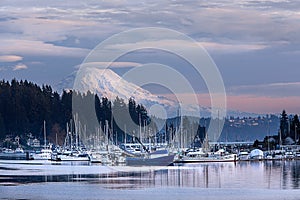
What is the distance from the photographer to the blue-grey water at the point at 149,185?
6384cm

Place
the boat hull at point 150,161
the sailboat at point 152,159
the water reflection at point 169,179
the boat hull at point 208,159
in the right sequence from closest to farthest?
the water reflection at point 169,179 → the boat hull at point 150,161 → the sailboat at point 152,159 → the boat hull at point 208,159

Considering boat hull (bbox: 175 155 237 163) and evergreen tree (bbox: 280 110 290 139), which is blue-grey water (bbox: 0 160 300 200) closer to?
boat hull (bbox: 175 155 237 163)

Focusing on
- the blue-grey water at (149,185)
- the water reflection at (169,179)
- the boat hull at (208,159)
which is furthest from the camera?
the boat hull at (208,159)

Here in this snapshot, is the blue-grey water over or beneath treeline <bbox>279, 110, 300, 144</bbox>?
beneath

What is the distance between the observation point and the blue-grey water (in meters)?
63.8

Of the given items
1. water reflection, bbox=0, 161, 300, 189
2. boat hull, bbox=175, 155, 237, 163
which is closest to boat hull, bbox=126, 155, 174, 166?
water reflection, bbox=0, 161, 300, 189

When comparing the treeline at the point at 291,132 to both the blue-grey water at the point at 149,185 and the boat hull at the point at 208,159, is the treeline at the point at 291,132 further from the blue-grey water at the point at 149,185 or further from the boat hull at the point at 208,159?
the blue-grey water at the point at 149,185

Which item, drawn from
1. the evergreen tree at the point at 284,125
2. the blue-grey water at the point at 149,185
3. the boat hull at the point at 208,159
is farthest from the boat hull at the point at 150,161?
the evergreen tree at the point at 284,125

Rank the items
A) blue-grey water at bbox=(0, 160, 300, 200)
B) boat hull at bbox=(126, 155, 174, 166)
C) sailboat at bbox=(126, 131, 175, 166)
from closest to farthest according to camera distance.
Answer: blue-grey water at bbox=(0, 160, 300, 200) → boat hull at bbox=(126, 155, 174, 166) → sailboat at bbox=(126, 131, 175, 166)

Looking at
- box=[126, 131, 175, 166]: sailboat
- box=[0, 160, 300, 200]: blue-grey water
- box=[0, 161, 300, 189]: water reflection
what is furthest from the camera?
box=[126, 131, 175, 166]: sailboat

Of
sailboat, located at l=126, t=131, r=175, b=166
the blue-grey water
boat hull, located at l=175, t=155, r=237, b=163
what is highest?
sailboat, located at l=126, t=131, r=175, b=166

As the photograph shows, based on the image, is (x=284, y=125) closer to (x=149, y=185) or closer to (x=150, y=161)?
(x=150, y=161)

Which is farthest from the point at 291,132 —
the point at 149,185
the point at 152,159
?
the point at 149,185

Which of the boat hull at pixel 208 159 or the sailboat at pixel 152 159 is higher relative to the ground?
the sailboat at pixel 152 159
